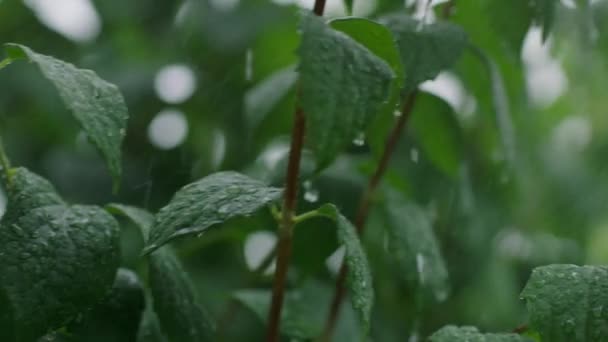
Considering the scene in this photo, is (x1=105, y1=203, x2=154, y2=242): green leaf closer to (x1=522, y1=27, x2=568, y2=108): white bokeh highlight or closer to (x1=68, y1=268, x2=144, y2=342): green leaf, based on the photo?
(x1=68, y1=268, x2=144, y2=342): green leaf

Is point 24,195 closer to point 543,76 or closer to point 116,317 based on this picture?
point 116,317

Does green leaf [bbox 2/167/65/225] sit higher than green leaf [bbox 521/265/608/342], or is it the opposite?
green leaf [bbox 521/265/608/342]

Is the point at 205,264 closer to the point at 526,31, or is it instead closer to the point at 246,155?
the point at 246,155

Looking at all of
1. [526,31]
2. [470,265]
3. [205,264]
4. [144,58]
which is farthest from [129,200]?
[526,31]

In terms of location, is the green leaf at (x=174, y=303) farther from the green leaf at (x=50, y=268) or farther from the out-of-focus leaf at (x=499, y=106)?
the out-of-focus leaf at (x=499, y=106)

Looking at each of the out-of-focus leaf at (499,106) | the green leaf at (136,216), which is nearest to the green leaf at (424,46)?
the out-of-focus leaf at (499,106)

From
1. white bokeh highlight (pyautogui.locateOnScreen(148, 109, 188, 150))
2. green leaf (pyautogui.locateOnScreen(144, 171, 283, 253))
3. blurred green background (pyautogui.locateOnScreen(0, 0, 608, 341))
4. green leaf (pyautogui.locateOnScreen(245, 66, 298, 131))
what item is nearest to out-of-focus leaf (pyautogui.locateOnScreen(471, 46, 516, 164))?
blurred green background (pyautogui.locateOnScreen(0, 0, 608, 341))
